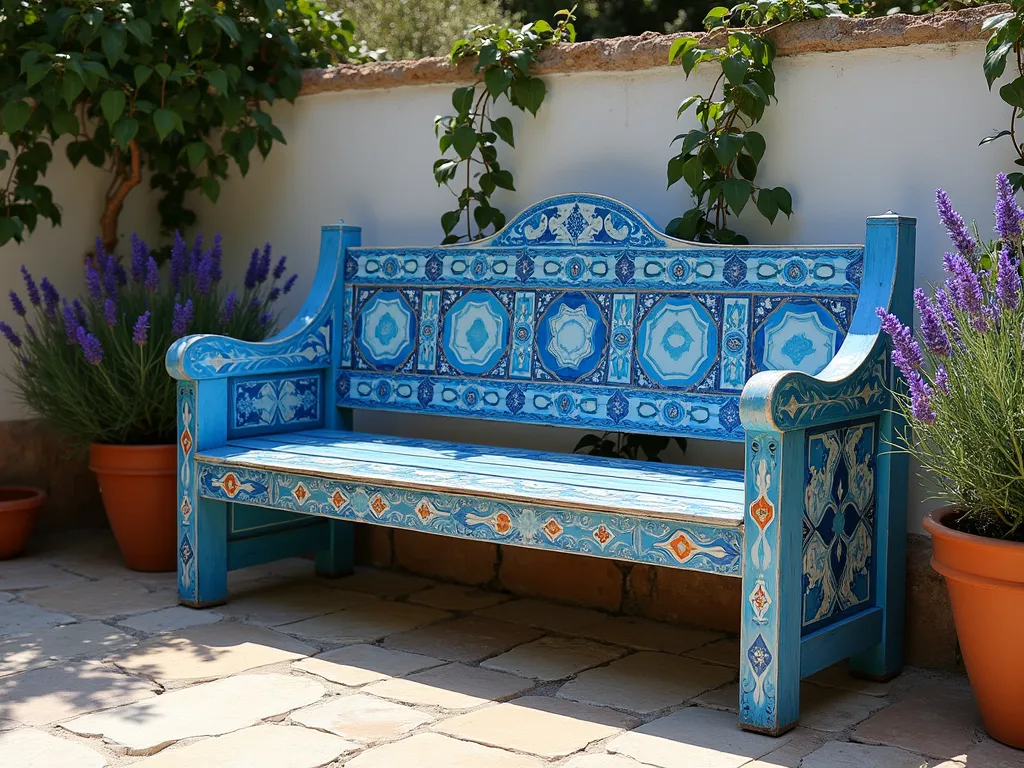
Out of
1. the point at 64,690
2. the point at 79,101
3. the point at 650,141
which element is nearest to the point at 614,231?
the point at 650,141

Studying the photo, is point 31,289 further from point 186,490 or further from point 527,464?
point 527,464

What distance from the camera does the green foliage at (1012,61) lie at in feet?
10.0

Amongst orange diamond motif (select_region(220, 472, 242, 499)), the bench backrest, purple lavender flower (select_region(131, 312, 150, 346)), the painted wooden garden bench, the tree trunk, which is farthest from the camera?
the tree trunk

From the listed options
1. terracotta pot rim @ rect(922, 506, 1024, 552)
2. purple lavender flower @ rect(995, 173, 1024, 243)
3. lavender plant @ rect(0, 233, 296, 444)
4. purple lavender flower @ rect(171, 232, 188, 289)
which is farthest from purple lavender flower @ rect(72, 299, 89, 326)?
purple lavender flower @ rect(995, 173, 1024, 243)

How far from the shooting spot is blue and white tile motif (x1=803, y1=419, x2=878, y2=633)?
289 cm

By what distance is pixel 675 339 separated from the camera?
355cm

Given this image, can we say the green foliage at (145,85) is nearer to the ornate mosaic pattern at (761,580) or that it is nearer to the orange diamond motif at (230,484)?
the orange diamond motif at (230,484)

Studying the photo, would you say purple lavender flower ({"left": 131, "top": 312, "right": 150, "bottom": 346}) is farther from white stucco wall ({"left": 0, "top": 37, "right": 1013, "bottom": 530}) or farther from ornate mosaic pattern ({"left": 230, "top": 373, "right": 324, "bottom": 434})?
white stucco wall ({"left": 0, "top": 37, "right": 1013, "bottom": 530})

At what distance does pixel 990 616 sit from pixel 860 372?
26.0 inches

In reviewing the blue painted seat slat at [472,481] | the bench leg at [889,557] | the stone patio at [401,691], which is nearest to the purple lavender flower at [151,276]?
the blue painted seat slat at [472,481]

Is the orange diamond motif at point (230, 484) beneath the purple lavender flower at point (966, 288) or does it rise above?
beneath

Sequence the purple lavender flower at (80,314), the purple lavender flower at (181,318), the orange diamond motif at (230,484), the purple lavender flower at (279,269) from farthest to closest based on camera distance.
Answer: the purple lavender flower at (279,269) → the purple lavender flower at (80,314) → the purple lavender flower at (181,318) → the orange diamond motif at (230,484)

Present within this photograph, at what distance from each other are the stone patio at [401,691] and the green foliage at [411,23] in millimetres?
4741

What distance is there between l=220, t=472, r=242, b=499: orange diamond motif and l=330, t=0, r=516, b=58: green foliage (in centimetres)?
469
